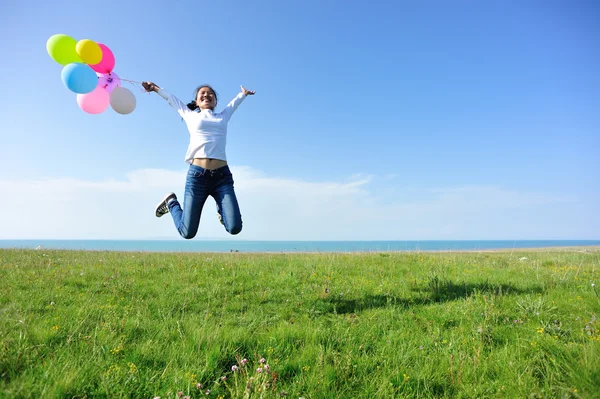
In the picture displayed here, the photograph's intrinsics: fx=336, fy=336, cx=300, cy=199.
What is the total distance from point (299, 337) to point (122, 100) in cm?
627

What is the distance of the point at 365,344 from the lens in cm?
422

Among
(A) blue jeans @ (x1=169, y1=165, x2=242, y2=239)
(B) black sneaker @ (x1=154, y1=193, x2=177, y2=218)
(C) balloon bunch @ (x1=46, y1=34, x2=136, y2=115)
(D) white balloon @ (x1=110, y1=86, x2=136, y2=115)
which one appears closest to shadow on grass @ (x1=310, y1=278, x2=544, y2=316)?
(A) blue jeans @ (x1=169, y1=165, x2=242, y2=239)

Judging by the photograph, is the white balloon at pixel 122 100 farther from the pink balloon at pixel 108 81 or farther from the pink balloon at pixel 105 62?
the pink balloon at pixel 105 62

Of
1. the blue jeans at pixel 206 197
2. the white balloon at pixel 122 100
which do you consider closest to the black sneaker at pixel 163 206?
the blue jeans at pixel 206 197

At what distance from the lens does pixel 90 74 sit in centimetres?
684

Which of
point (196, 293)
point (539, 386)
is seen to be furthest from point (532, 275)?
point (196, 293)

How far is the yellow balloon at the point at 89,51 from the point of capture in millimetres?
6664

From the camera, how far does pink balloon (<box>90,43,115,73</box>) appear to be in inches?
284

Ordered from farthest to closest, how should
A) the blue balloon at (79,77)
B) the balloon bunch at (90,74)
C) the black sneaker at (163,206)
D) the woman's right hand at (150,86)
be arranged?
the black sneaker at (163,206), the woman's right hand at (150,86), the balloon bunch at (90,74), the blue balloon at (79,77)

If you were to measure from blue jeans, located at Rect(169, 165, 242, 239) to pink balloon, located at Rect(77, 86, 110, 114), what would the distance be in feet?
8.46

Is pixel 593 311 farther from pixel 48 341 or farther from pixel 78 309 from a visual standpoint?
pixel 78 309

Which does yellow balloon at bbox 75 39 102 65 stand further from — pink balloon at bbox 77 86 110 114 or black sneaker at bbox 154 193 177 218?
black sneaker at bbox 154 193 177 218

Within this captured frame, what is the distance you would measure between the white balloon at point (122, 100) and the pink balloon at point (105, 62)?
48 cm

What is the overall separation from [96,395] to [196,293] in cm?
385
